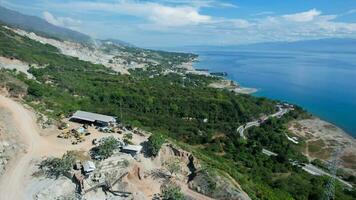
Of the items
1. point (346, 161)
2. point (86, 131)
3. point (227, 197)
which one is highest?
point (86, 131)

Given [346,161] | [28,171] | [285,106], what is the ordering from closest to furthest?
[28,171]
[346,161]
[285,106]

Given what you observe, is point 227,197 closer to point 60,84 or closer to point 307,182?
point 307,182

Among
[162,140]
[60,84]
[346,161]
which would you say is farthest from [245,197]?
[60,84]

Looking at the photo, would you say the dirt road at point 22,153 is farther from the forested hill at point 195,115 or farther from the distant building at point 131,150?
the distant building at point 131,150

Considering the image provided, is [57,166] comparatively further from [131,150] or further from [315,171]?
[315,171]

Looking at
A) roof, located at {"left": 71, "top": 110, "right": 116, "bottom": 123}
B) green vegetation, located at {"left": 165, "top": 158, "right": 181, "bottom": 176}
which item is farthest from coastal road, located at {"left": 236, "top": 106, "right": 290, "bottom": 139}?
green vegetation, located at {"left": 165, "top": 158, "right": 181, "bottom": 176}

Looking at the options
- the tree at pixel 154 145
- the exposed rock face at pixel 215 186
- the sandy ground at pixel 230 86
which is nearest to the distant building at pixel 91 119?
the tree at pixel 154 145

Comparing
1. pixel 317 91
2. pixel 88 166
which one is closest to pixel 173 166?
pixel 88 166
